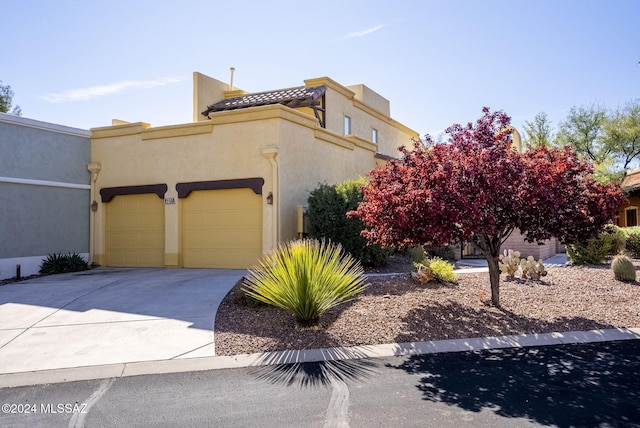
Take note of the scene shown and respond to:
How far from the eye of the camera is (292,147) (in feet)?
46.8

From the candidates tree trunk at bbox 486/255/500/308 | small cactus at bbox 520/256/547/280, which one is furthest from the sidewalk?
small cactus at bbox 520/256/547/280

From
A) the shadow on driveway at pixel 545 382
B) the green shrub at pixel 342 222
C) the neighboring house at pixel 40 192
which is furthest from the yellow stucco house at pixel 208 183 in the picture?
the shadow on driveway at pixel 545 382

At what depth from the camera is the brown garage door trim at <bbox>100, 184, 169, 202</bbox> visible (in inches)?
595

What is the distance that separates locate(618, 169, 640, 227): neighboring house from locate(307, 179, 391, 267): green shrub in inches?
695

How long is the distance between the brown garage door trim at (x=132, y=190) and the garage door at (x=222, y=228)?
885 mm

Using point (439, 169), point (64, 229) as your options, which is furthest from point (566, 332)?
point (64, 229)

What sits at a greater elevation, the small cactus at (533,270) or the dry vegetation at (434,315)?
the small cactus at (533,270)

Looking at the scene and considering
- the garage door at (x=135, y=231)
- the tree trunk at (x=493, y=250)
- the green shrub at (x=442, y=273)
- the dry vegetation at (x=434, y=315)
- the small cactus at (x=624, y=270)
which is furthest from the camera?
the garage door at (x=135, y=231)

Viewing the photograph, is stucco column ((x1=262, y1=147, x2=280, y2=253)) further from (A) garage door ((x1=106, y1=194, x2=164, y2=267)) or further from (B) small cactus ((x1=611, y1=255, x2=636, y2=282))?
(B) small cactus ((x1=611, y1=255, x2=636, y2=282))

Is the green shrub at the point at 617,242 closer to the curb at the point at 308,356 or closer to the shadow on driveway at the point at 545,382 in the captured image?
the curb at the point at 308,356

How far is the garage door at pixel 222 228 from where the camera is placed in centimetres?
1403

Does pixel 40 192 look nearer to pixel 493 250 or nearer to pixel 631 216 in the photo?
pixel 493 250

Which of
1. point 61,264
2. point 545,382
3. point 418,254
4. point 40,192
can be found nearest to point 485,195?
point 545,382

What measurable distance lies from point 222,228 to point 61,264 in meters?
5.30
